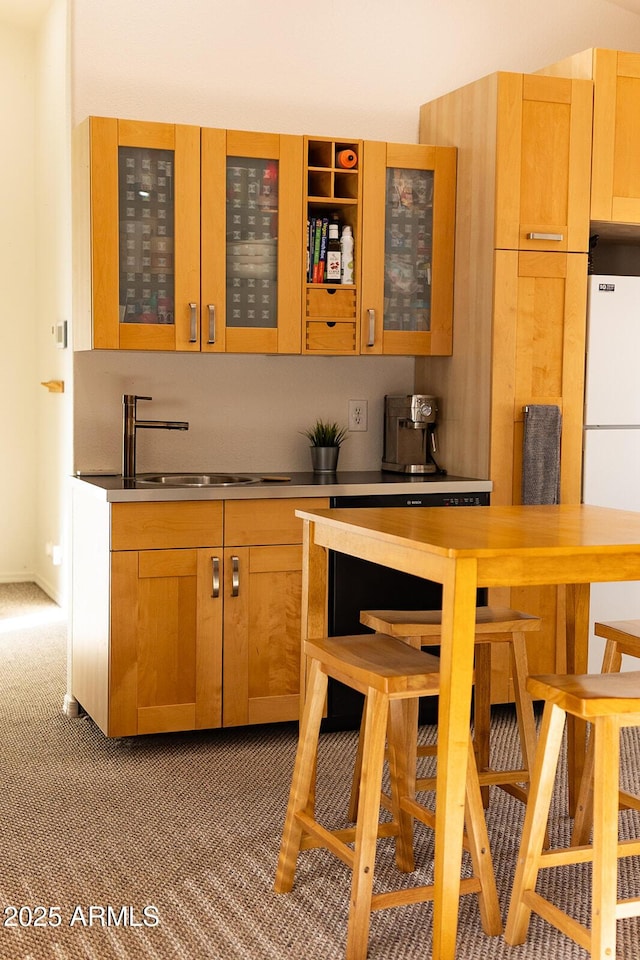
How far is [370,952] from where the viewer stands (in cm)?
221

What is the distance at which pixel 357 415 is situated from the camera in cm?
431

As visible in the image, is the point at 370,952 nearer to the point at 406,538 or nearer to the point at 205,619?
the point at 406,538

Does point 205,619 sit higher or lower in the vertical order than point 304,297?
lower

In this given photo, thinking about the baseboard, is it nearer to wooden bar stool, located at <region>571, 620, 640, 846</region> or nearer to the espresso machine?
the espresso machine

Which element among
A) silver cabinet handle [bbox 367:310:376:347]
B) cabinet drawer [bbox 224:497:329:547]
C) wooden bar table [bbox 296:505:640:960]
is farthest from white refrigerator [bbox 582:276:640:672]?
wooden bar table [bbox 296:505:640:960]

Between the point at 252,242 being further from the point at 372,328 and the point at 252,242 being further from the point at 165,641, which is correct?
the point at 165,641

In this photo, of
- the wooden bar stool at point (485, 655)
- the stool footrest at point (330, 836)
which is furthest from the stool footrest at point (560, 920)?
the wooden bar stool at point (485, 655)

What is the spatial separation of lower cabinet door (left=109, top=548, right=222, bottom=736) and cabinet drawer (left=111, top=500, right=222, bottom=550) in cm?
3

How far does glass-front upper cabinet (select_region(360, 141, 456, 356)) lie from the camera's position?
3879mm

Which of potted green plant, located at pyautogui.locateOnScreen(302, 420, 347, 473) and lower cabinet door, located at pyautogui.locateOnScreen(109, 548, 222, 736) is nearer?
lower cabinet door, located at pyautogui.locateOnScreen(109, 548, 222, 736)

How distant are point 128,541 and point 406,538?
1.44 m

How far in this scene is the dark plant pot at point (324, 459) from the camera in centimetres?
405

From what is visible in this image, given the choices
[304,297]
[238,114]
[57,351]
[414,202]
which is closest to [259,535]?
[304,297]

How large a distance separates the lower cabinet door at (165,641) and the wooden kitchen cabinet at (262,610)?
5 centimetres
